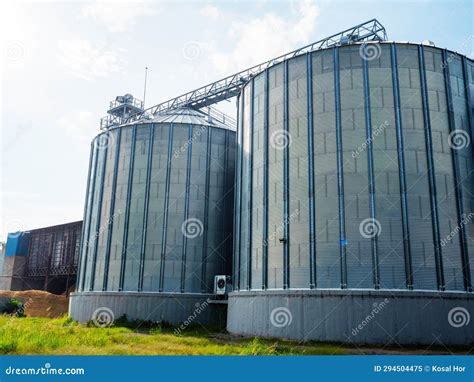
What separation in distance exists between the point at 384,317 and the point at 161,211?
1611 centimetres

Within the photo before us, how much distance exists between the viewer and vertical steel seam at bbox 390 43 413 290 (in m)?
19.4

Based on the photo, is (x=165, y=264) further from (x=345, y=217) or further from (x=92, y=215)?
(x=345, y=217)

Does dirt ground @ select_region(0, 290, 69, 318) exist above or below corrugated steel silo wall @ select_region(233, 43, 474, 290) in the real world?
below

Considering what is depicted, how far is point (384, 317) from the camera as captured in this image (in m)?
18.8

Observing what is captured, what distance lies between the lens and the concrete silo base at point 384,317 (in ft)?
61.0

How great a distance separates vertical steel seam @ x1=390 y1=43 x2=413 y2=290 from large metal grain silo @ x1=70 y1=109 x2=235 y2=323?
13.3 metres

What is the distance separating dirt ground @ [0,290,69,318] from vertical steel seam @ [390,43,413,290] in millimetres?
33504

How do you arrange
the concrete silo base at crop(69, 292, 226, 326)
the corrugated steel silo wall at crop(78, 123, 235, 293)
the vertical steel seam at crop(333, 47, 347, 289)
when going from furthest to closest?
the corrugated steel silo wall at crop(78, 123, 235, 293) < the concrete silo base at crop(69, 292, 226, 326) < the vertical steel seam at crop(333, 47, 347, 289)

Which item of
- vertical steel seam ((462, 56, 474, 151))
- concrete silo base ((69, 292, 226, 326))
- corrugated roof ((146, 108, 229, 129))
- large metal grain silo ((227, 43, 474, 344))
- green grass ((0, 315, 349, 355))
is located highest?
corrugated roof ((146, 108, 229, 129))

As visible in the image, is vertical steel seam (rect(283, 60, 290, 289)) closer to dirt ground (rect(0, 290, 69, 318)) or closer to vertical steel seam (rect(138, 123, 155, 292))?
vertical steel seam (rect(138, 123, 155, 292))

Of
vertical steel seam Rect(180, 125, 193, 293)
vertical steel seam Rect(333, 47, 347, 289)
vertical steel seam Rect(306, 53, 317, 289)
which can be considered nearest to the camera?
vertical steel seam Rect(333, 47, 347, 289)

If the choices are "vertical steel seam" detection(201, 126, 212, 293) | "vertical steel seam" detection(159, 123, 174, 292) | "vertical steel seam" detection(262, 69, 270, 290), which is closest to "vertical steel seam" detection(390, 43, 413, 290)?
"vertical steel seam" detection(262, 69, 270, 290)

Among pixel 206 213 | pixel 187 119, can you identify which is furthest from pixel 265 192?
pixel 187 119

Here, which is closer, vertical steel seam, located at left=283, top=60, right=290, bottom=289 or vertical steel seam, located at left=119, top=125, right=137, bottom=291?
vertical steel seam, located at left=283, top=60, right=290, bottom=289
